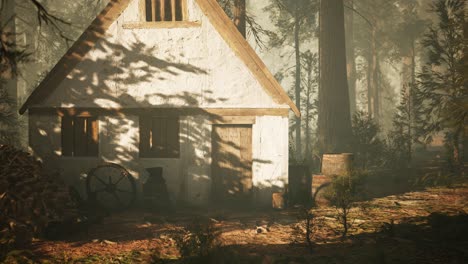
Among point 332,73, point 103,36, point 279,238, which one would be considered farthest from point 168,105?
point 332,73

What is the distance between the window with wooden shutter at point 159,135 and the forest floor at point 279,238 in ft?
6.48

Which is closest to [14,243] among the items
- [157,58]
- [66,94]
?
[66,94]

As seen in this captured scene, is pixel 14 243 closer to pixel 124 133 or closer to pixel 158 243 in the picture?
pixel 158 243

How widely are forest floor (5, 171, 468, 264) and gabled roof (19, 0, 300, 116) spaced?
3574mm

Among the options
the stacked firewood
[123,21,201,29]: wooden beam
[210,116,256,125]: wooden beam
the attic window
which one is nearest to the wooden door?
[210,116,256,125]: wooden beam

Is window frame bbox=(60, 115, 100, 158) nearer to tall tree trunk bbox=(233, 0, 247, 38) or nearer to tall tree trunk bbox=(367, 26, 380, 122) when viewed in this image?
tall tree trunk bbox=(233, 0, 247, 38)

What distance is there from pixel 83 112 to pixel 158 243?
217 inches

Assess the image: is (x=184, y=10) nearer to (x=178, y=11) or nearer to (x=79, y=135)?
(x=178, y=11)

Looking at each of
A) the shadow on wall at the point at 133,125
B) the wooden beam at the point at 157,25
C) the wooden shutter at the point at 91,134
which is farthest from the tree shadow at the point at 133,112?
the wooden beam at the point at 157,25

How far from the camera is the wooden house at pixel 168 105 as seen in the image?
10719 millimetres

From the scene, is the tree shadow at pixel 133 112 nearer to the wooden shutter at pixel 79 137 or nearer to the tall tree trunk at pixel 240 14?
the wooden shutter at pixel 79 137

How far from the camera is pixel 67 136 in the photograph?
1123cm

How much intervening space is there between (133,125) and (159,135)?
85 cm

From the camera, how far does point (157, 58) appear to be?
35.8 feet
